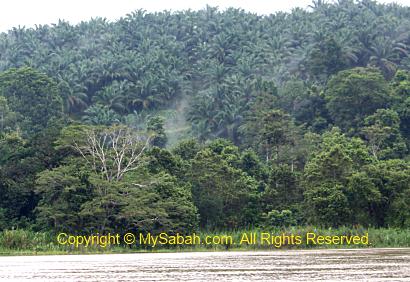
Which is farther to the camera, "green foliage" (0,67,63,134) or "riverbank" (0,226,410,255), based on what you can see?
"green foliage" (0,67,63,134)

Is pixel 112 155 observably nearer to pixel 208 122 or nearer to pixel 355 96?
pixel 355 96

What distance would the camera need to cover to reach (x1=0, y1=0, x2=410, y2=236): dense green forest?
58219 mm

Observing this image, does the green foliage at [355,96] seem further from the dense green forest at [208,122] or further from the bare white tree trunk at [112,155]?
the bare white tree trunk at [112,155]

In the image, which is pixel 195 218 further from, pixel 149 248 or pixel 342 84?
pixel 342 84

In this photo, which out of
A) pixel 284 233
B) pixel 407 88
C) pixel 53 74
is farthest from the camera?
pixel 53 74

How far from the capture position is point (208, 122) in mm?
100938

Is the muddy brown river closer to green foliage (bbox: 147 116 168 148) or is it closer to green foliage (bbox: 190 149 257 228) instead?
green foliage (bbox: 190 149 257 228)

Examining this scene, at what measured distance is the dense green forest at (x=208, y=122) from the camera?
5822 cm

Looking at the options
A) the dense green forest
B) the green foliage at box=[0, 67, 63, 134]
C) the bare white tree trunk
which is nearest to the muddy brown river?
the dense green forest

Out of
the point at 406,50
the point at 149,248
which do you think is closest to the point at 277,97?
the point at 406,50

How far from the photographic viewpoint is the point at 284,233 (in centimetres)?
4997

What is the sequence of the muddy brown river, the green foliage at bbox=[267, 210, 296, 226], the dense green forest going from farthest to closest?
Answer: 1. the green foliage at bbox=[267, 210, 296, 226]
2. the dense green forest
3. the muddy brown river

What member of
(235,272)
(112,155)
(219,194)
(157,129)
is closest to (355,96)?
(157,129)

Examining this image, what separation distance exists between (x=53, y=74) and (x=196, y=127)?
2328cm
